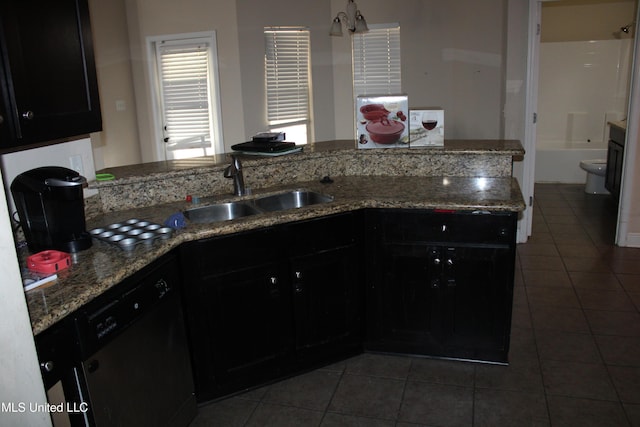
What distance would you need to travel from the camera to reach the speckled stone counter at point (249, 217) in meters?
1.80

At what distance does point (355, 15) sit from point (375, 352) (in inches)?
132

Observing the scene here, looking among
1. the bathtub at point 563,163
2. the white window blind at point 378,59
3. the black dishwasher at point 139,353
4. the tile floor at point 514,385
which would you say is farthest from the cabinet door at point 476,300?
the bathtub at point 563,163

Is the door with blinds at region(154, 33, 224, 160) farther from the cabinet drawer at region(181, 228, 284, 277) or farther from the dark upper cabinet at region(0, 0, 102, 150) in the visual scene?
the dark upper cabinet at region(0, 0, 102, 150)

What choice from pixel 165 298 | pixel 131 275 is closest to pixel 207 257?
pixel 165 298

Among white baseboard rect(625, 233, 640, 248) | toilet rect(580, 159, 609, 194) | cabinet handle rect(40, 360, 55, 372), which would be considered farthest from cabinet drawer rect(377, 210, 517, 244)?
toilet rect(580, 159, 609, 194)

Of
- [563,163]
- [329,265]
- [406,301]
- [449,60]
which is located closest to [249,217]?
[329,265]

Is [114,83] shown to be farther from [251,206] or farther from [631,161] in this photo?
[631,161]

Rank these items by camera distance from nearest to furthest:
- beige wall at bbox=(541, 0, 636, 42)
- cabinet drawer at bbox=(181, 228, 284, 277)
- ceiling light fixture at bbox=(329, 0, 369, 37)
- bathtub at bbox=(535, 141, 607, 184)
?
1. cabinet drawer at bbox=(181, 228, 284, 277)
2. ceiling light fixture at bbox=(329, 0, 369, 37)
3. beige wall at bbox=(541, 0, 636, 42)
4. bathtub at bbox=(535, 141, 607, 184)

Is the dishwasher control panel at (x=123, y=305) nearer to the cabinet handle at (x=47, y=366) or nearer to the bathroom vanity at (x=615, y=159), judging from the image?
the cabinet handle at (x=47, y=366)

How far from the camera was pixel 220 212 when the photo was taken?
296cm

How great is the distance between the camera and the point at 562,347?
3023 millimetres

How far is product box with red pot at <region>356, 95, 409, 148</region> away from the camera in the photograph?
322 centimetres

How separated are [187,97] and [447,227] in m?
4.42

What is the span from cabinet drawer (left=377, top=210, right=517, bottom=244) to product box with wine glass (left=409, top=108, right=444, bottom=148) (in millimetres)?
719
